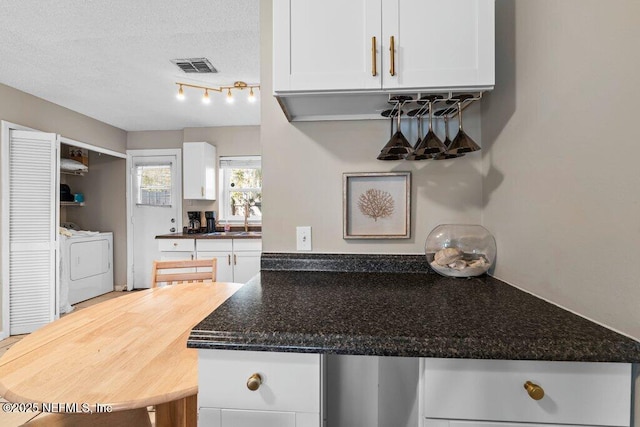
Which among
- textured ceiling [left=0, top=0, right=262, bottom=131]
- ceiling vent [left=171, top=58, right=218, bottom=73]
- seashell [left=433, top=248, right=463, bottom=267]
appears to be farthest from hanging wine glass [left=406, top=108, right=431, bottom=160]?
ceiling vent [left=171, top=58, right=218, bottom=73]

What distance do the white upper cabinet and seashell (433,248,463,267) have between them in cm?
59

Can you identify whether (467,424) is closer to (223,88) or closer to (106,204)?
(223,88)

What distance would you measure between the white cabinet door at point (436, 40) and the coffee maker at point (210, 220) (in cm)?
377

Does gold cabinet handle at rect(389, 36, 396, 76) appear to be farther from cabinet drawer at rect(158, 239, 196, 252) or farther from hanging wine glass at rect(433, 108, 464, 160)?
cabinet drawer at rect(158, 239, 196, 252)

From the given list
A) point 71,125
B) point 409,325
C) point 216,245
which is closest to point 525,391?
point 409,325

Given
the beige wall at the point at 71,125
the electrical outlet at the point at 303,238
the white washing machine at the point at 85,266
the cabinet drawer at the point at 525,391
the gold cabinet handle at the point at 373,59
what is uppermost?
the beige wall at the point at 71,125

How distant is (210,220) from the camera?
435 cm

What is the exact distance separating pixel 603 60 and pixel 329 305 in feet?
2.99

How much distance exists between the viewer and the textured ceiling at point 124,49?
1.93 meters

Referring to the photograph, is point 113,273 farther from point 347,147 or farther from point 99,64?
point 347,147

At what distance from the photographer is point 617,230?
2.31ft

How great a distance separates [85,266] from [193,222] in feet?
4.87

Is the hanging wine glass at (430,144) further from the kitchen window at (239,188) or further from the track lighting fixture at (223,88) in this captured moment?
the kitchen window at (239,188)

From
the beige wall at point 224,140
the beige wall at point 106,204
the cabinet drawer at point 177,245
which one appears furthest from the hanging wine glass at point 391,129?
the beige wall at point 106,204
